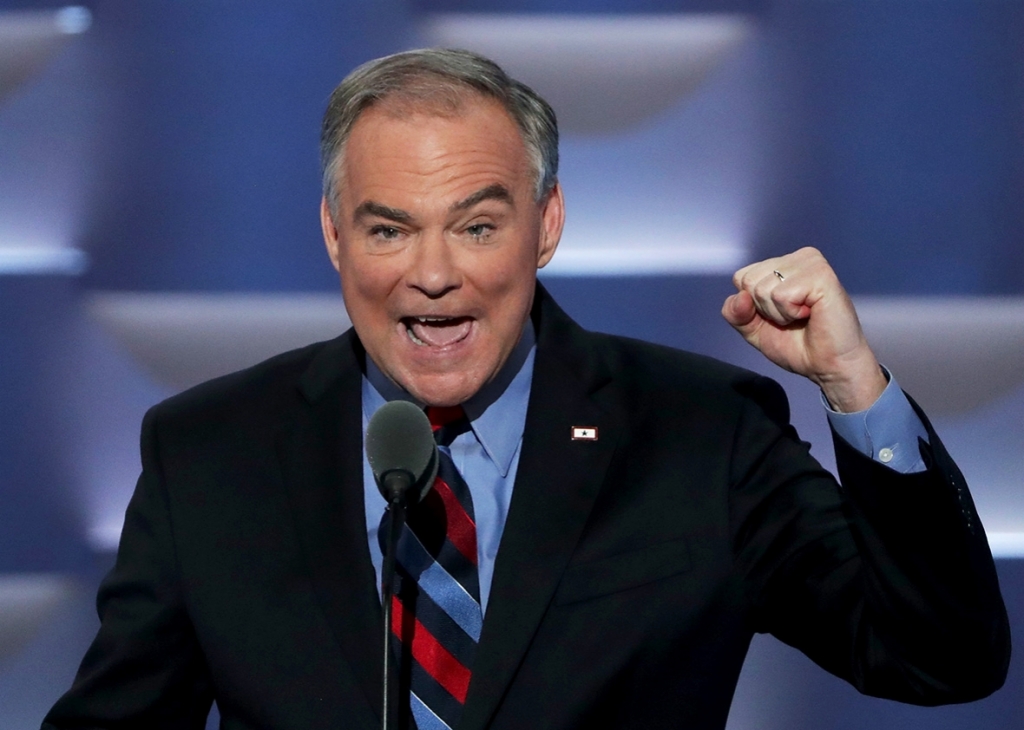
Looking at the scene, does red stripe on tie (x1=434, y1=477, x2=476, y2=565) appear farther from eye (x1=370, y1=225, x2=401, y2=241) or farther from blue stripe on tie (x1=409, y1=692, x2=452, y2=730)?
eye (x1=370, y1=225, x2=401, y2=241)

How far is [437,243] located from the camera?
1.82 meters

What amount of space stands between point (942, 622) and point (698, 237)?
1.05m

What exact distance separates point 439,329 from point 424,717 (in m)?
0.51

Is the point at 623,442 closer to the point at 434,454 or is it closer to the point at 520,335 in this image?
the point at 520,335

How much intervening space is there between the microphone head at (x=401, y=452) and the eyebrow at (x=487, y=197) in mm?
461

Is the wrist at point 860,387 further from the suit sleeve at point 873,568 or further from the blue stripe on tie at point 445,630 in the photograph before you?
the blue stripe on tie at point 445,630

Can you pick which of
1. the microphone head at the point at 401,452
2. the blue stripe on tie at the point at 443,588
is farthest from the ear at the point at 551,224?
the microphone head at the point at 401,452

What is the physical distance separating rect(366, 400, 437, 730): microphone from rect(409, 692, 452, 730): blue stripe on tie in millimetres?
376

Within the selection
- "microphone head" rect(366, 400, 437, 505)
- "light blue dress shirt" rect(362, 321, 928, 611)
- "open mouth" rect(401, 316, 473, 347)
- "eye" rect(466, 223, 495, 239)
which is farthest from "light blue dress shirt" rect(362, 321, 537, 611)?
"microphone head" rect(366, 400, 437, 505)

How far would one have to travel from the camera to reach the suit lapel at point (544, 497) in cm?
175

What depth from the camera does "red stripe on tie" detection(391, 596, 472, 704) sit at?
1.76 metres

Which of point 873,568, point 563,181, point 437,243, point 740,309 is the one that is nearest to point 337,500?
point 437,243

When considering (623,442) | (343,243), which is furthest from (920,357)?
(343,243)

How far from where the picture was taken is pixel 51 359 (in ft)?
8.25
